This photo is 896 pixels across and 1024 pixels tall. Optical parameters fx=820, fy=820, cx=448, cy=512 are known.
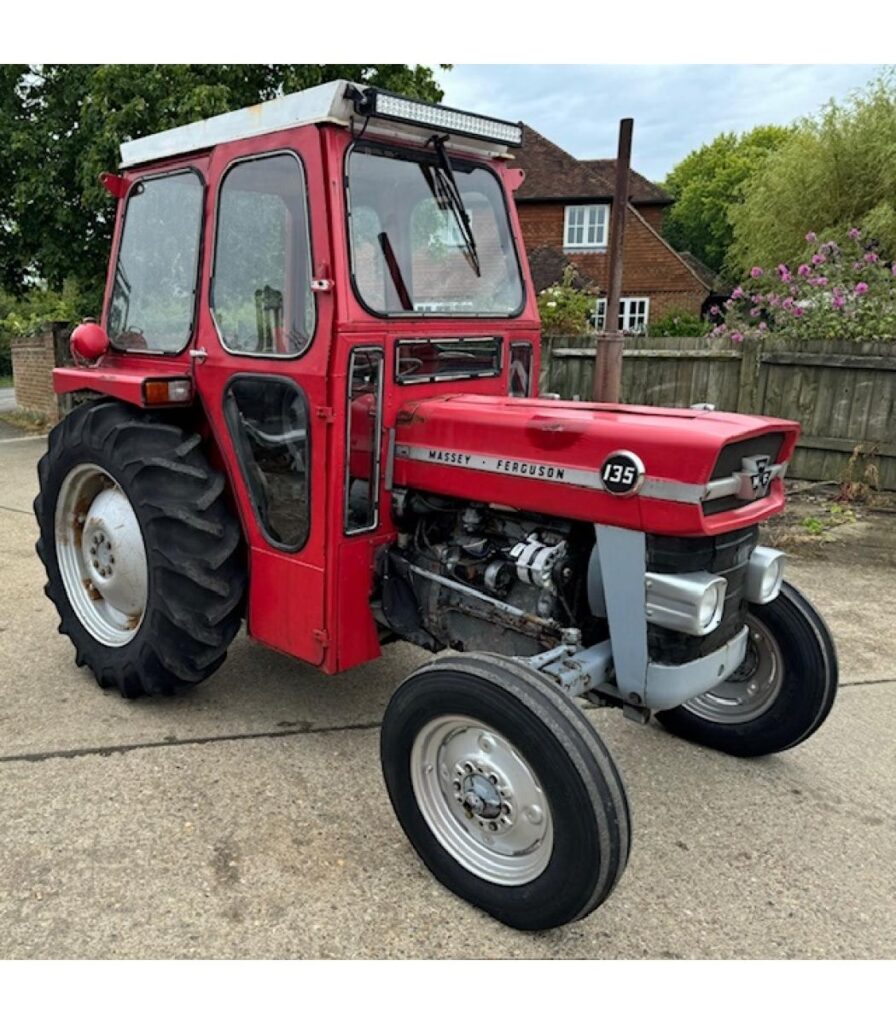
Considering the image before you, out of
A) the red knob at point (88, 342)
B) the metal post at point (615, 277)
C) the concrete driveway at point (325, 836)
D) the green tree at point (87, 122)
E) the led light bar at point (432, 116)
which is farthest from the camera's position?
the green tree at point (87, 122)

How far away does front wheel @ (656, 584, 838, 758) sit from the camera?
3.04m

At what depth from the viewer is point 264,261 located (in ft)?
9.79

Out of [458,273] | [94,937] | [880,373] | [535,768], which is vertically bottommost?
[94,937]

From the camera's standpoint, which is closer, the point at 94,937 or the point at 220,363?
the point at 94,937

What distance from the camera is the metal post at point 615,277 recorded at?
5.30m

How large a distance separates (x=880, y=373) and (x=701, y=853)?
238 inches

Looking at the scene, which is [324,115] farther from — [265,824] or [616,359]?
[616,359]

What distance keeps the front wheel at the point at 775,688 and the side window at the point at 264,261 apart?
79.9 inches

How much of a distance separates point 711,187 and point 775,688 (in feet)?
175

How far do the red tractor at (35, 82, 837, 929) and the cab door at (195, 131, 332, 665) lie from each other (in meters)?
0.01

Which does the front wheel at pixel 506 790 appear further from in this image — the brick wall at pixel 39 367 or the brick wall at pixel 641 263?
the brick wall at pixel 641 263

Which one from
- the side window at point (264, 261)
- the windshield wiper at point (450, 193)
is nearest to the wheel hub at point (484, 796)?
the side window at point (264, 261)

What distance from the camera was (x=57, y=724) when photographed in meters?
3.34

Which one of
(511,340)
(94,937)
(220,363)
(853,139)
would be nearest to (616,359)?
(511,340)
